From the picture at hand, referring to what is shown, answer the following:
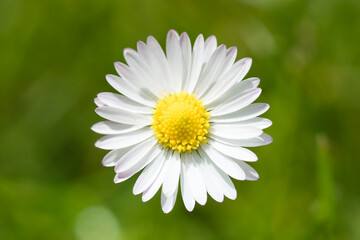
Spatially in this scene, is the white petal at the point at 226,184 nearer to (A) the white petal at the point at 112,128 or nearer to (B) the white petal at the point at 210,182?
(B) the white petal at the point at 210,182

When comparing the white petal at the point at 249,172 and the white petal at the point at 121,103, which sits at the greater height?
the white petal at the point at 121,103

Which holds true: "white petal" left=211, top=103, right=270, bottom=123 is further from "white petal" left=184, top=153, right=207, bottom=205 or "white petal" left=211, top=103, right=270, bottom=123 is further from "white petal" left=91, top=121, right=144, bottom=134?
"white petal" left=91, top=121, right=144, bottom=134

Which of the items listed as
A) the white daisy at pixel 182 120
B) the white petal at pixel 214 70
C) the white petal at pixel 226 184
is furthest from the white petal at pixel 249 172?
the white petal at pixel 214 70

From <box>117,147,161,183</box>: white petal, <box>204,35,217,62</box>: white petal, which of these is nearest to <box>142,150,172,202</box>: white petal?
<box>117,147,161,183</box>: white petal

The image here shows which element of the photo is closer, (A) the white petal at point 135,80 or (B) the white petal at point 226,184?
(B) the white petal at point 226,184

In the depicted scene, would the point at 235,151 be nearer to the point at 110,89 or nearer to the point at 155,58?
the point at 155,58

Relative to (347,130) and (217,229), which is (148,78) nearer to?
(217,229)

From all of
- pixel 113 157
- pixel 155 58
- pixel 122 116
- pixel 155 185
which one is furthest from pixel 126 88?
pixel 155 185

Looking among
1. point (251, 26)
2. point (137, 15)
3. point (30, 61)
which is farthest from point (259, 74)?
point (30, 61)
